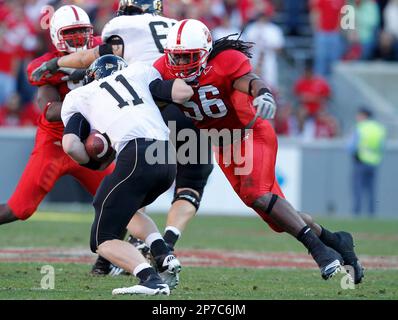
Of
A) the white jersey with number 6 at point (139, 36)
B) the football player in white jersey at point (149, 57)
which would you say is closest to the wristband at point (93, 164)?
the football player in white jersey at point (149, 57)

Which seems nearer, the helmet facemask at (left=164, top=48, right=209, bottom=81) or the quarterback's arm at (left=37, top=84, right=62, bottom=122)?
the helmet facemask at (left=164, top=48, right=209, bottom=81)

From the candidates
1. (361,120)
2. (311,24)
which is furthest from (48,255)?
(311,24)

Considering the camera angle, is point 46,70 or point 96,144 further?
point 46,70

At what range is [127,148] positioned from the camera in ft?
19.9

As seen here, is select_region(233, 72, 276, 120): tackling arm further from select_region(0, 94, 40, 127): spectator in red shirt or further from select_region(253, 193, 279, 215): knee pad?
select_region(0, 94, 40, 127): spectator in red shirt

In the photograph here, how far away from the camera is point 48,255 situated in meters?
8.62

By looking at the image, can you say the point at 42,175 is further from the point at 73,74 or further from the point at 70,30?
the point at 70,30

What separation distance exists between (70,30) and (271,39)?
27.9 feet

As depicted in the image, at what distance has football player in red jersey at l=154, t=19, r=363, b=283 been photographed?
6.51 meters

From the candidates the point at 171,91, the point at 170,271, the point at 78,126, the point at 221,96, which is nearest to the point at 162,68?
the point at 221,96

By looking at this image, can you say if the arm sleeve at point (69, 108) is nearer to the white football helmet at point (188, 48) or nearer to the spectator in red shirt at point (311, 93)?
the white football helmet at point (188, 48)

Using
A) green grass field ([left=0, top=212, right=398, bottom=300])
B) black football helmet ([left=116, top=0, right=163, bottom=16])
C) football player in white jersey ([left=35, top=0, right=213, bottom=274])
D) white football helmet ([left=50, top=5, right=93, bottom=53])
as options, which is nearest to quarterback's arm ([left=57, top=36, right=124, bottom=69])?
football player in white jersey ([left=35, top=0, right=213, bottom=274])

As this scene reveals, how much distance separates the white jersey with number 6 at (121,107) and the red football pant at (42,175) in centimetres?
137
